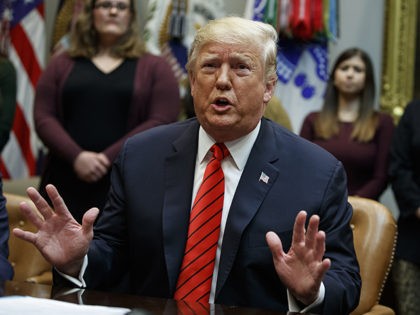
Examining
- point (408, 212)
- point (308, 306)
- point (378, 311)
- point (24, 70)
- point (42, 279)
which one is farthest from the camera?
point (24, 70)

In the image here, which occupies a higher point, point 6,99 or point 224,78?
point 224,78

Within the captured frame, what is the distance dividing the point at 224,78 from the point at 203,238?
0.49 meters

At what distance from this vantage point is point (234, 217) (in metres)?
2.59

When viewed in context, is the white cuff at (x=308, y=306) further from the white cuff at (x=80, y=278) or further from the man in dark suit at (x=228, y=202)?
the white cuff at (x=80, y=278)

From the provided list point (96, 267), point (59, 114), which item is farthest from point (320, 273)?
point (59, 114)

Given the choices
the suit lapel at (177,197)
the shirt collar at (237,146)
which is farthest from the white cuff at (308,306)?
the shirt collar at (237,146)

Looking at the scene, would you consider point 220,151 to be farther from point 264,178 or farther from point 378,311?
point 378,311

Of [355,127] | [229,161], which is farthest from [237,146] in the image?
[355,127]

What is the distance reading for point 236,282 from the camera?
2561mm

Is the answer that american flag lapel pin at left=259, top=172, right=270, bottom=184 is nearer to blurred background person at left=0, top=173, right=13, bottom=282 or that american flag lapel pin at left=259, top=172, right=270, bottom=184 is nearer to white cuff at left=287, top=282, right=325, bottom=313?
white cuff at left=287, top=282, right=325, bottom=313

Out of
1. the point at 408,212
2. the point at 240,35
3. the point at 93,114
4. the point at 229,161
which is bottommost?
the point at 408,212

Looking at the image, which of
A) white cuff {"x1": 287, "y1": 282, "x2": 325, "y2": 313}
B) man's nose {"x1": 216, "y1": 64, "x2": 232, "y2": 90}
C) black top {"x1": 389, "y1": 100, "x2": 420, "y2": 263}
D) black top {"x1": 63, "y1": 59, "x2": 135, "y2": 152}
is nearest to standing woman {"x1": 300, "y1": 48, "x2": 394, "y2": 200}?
black top {"x1": 389, "y1": 100, "x2": 420, "y2": 263}

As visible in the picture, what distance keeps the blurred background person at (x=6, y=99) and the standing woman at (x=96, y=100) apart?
0.85 feet

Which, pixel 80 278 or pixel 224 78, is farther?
Answer: pixel 224 78
